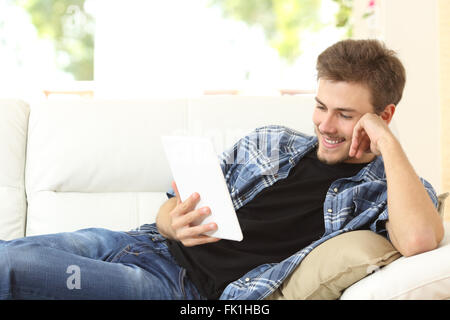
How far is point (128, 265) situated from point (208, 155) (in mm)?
377

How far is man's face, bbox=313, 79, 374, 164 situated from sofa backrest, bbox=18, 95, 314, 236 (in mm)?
400

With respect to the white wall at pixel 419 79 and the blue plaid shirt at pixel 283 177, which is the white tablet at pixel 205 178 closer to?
the blue plaid shirt at pixel 283 177

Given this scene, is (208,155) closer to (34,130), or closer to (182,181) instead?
(182,181)

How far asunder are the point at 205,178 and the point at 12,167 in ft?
3.09

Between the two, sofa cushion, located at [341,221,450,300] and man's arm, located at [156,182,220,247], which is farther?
man's arm, located at [156,182,220,247]

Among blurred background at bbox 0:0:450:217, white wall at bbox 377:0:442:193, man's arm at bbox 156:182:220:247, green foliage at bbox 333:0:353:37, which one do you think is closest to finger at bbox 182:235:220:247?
man's arm at bbox 156:182:220:247

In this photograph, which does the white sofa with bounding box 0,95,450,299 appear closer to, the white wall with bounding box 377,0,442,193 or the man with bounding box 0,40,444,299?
the man with bounding box 0,40,444,299

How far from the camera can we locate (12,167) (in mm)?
1780

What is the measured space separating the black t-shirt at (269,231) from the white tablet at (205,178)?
156mm

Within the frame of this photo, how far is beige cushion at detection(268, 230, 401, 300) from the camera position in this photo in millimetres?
1065

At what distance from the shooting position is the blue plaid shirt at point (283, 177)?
119 centimetres

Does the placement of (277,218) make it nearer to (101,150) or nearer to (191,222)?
(191,222)

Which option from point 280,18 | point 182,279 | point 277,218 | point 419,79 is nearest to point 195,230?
point 182,279
